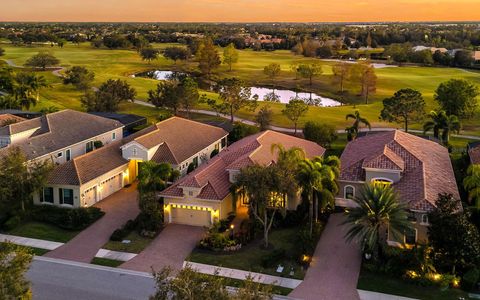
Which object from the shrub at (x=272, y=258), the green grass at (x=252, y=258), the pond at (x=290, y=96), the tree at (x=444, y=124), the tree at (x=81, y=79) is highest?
the tree at (x=81, y=79)

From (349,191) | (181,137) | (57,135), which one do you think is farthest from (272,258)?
(57,135)

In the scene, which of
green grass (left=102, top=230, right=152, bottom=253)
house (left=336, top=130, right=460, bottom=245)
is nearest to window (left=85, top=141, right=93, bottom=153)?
green grass (left=102, top=230, right=152, bottom=253)

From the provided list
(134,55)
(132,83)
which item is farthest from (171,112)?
(134,55)

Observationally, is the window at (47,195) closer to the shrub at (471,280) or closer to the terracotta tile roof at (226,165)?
the terracotta tile roof at (226,165)

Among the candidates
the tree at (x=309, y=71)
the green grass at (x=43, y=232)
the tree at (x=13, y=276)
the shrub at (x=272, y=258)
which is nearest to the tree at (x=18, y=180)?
the green grass at (x=43, y=232)

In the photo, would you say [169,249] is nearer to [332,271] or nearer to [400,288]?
[332,271]
